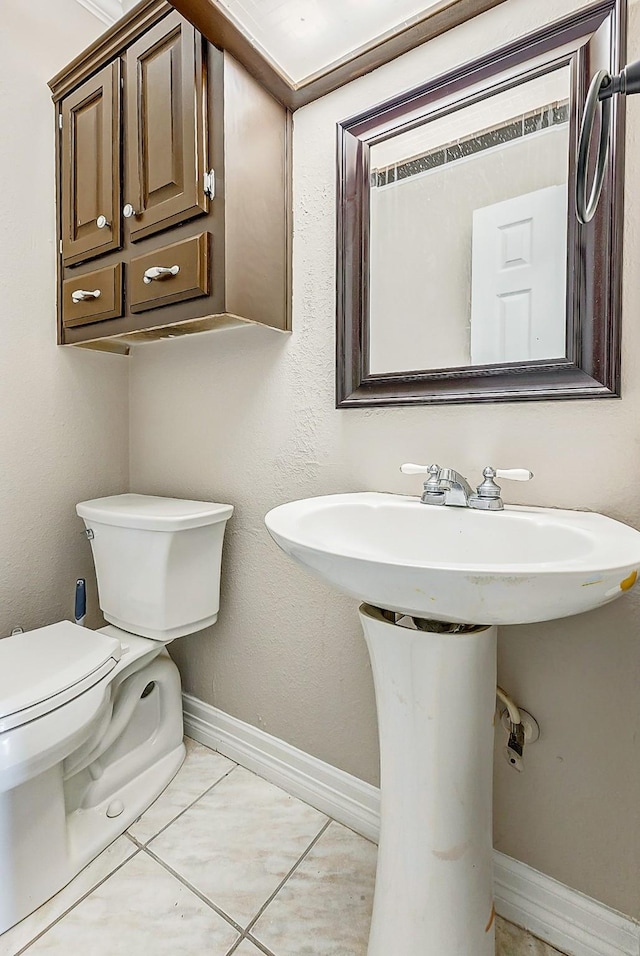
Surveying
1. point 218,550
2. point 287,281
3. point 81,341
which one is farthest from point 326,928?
point 81,341

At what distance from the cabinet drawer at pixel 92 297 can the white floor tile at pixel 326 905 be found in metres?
1.47

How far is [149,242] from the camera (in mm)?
1237

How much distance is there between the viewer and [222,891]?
1.04 metres

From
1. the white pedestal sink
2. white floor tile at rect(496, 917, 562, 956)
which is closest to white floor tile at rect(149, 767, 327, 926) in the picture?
the white pedestal sink

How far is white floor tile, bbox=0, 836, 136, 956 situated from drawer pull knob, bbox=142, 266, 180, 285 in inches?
55.0

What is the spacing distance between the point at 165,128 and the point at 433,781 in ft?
4.97

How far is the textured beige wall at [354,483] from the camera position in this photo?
0.89 meters

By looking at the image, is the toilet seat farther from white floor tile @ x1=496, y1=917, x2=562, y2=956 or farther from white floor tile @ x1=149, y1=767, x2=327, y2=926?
white floor tile @ x1=496, y1=917, x2=562, y2=956

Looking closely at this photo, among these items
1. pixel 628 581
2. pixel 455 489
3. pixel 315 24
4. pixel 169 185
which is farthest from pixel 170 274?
pixel 628 581

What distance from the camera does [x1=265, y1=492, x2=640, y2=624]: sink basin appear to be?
0.55 meters

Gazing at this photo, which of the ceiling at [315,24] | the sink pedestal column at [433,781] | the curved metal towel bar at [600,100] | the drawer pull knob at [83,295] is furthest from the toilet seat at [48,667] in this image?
the ceiling at [315,24]

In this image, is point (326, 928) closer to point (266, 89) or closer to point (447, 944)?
point (447, 944)

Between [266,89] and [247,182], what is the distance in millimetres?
263

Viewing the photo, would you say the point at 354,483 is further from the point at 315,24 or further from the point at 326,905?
the point at 315,24
